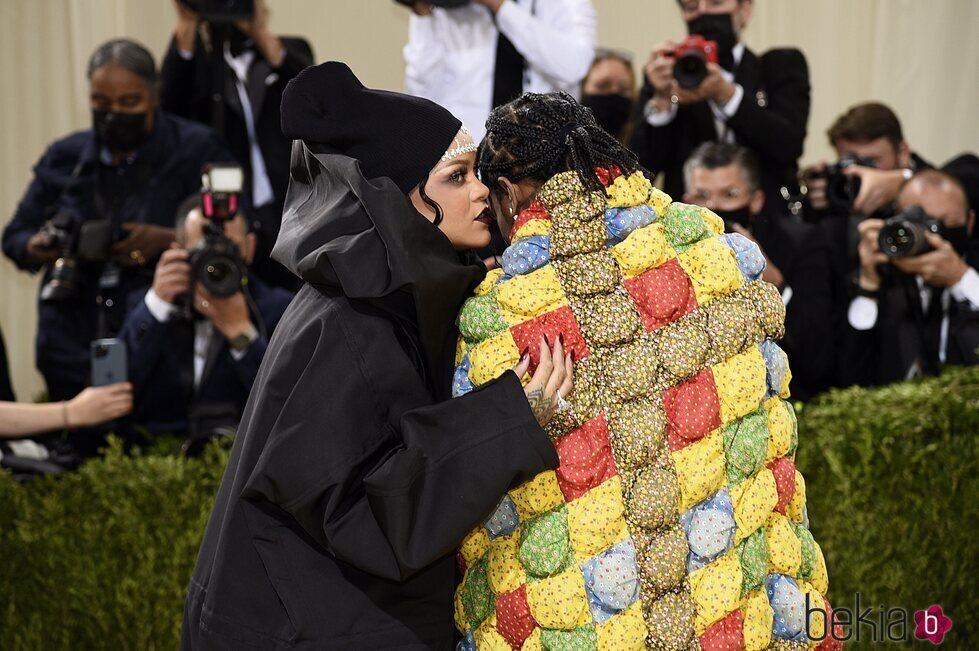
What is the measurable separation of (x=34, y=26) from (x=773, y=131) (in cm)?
410

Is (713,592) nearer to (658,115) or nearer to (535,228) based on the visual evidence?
(535,228)

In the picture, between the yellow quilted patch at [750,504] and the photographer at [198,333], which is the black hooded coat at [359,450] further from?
the photographer at [198,333]

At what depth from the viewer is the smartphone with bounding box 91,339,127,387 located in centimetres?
377

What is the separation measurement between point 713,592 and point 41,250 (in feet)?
10.8

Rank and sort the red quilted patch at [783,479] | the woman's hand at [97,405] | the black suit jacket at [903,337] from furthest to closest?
the black suit jacket at [903,337] → the woman's hand at [97,405] → the red quilted patch at [783,479]

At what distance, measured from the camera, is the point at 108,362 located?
377 cm

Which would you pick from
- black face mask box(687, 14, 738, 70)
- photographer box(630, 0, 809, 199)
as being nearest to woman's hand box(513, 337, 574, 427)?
photographer box(630, 0, 809, 199)

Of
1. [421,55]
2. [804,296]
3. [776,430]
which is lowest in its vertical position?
[804,296]

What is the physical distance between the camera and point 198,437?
3525 millimetres

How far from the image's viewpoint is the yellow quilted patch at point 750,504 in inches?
79.0

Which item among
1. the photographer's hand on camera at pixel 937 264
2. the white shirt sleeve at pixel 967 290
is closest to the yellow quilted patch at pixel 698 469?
the photographer's hand on camera at pixel 937 264

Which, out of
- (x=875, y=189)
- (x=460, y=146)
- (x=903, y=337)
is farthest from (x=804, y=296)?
(x=460, y=146)

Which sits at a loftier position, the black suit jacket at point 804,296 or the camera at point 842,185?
the camera at point 842,185

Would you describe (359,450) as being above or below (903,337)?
above
